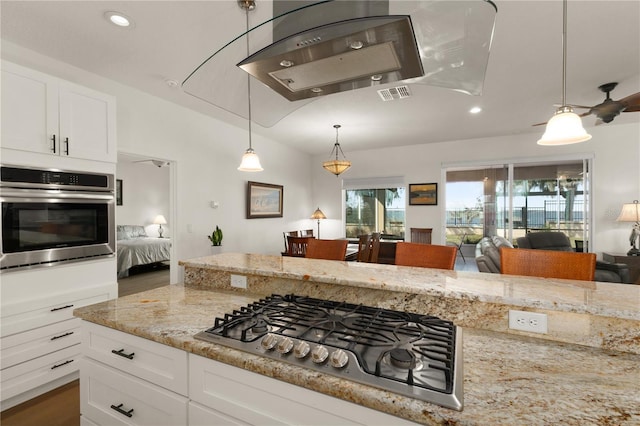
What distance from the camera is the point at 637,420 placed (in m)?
0.65

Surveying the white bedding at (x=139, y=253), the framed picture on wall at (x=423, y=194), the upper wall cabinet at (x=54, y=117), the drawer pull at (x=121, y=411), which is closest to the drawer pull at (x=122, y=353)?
the drawer pull at (x=121, y=411)

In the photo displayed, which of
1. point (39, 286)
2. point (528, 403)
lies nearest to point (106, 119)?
point (39, 286)

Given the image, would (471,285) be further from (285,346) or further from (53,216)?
(53,216)

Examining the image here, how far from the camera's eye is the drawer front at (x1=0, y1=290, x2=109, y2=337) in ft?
6.63

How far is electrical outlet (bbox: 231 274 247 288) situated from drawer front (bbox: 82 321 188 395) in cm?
58

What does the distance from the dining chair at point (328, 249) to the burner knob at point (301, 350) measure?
1.42 meters

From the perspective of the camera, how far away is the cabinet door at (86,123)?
2.31 meters

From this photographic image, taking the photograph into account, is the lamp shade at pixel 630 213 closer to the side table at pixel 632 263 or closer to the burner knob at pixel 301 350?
the side table at pixel 632 263

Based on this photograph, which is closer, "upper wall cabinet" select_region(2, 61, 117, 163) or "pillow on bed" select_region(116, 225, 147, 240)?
"upper wall cabinet" select_region(2, 61, 117, 163)

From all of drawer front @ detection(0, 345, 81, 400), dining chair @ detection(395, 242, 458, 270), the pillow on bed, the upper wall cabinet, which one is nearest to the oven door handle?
Answer: the upper wall cabinet

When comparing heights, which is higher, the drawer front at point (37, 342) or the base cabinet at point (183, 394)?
the base cabinet at point (183, 394)

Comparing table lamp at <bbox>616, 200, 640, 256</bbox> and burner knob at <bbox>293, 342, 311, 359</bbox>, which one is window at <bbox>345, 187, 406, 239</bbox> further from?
burner knob at <bbox>293, 342, 311, 359</bbox>

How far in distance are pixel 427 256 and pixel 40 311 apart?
9.06 ft

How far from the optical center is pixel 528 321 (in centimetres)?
107
